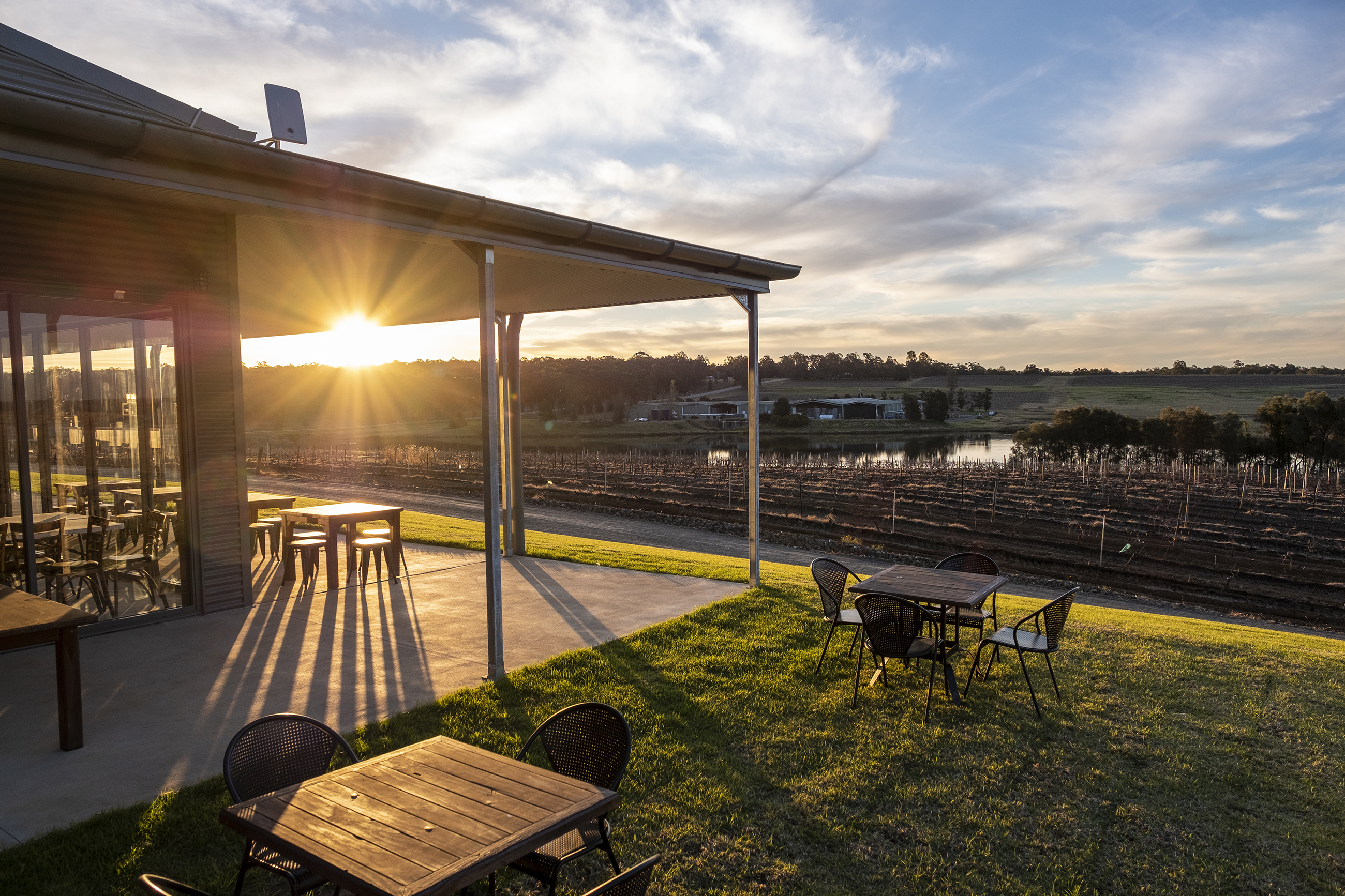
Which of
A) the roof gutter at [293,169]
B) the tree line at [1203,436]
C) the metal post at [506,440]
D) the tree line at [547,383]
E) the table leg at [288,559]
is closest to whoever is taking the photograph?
the roof gutter at [293,169]

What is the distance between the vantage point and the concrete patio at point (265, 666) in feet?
11.0

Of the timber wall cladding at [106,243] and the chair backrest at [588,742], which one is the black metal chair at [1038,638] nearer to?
the chair backrest at [588,742]

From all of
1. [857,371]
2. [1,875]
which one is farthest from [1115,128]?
[857,371]

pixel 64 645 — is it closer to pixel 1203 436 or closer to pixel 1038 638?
pixel 1038 638

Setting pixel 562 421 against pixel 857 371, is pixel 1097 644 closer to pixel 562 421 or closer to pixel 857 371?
pixel 562 421

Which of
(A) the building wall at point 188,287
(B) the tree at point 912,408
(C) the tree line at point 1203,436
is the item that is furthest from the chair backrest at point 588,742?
(B) the tree at point 912,408

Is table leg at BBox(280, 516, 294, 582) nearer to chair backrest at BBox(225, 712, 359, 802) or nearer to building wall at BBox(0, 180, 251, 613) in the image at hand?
building wall at BBox(0, 180, 251, 613)

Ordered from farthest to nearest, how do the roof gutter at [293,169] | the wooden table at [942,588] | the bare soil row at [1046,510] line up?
the bare soil row at [1046,510]
the wooden table at [942,588]
the roof gutter at [293,169]

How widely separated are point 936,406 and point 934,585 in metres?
89.8

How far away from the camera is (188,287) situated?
5934 mm

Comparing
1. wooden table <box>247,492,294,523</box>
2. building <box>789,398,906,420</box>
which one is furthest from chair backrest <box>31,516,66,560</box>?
building <box>789,398,906,420</box>

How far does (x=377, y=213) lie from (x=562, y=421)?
76.1 m

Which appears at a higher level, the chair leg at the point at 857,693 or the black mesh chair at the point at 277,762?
the black mesh chair at the point at 277,762

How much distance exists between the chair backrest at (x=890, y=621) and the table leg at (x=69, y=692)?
4.10 metres
